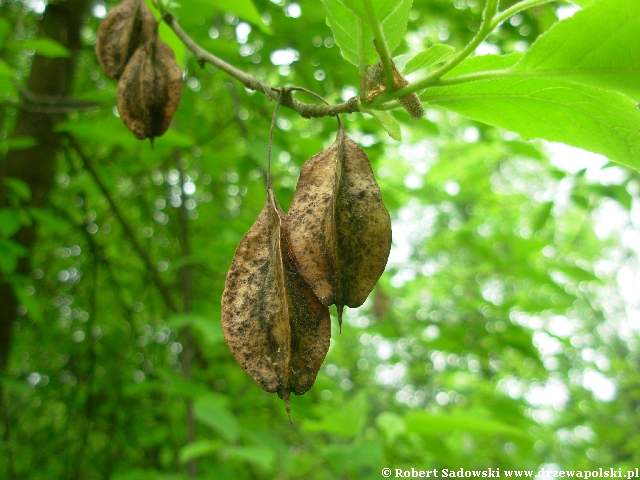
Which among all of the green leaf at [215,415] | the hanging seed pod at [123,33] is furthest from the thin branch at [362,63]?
the green leaf at [215,415]

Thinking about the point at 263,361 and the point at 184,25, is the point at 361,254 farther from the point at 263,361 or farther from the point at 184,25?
the point at 184,25

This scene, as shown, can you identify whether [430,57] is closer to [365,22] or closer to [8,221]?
→ [365,22]

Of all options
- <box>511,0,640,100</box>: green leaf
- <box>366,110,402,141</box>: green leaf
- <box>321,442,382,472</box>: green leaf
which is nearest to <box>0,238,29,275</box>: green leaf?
<box>321,442,382,472</box>: green leaf

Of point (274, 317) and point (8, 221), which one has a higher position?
point (274, 317)

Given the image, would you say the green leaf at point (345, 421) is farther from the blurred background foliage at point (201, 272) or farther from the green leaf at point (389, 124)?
the green leaf at point (389, 124)

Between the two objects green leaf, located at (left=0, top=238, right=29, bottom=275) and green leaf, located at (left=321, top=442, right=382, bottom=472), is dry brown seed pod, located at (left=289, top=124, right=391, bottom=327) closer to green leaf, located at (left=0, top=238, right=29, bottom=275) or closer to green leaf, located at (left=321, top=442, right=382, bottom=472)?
green leaf, located at (left=321, top=442, right=382, bottom=472)

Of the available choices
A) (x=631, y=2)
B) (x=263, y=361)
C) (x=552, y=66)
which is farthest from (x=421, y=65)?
(x=263, y=361)

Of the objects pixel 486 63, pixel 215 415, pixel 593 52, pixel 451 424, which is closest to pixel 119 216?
pixel 215 415
